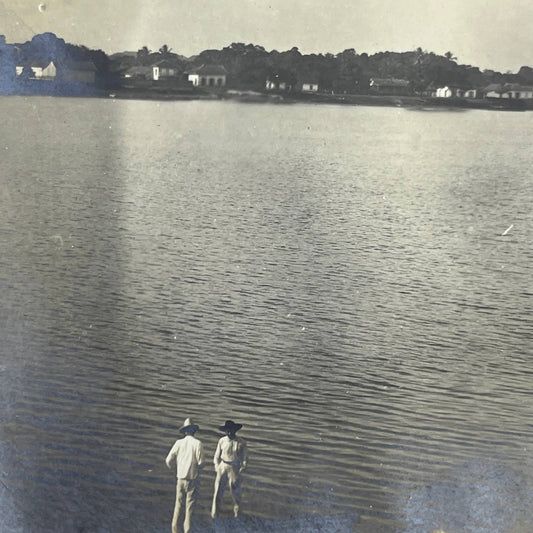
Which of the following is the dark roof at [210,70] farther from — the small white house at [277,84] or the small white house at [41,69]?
the small white house at [41,69]

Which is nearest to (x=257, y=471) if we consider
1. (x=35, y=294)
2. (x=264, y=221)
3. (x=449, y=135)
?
(x=35, y=294)

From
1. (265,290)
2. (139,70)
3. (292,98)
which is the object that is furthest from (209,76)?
(265,290)

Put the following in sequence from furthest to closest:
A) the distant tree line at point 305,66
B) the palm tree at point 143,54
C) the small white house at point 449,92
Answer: the small white house at point 449,92
the distant tree line at point 305,66
the palm tree at point 143,54

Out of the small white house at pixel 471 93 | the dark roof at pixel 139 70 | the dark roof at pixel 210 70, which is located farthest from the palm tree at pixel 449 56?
the dark roof at pixel 139 70

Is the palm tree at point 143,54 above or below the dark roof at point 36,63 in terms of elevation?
above

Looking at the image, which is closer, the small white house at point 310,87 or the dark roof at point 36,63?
the dark roof at point 36,63

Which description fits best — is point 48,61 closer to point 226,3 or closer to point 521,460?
point 226,3
